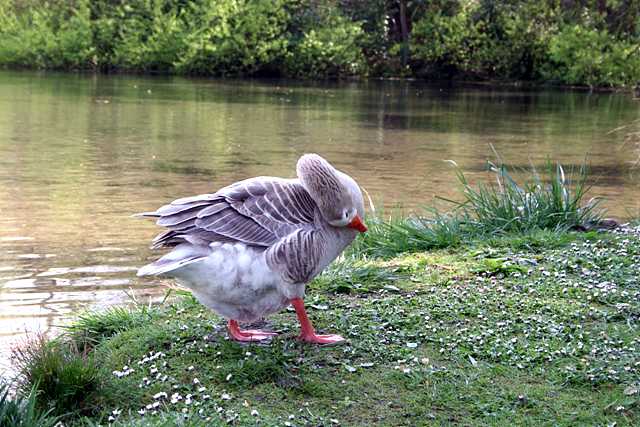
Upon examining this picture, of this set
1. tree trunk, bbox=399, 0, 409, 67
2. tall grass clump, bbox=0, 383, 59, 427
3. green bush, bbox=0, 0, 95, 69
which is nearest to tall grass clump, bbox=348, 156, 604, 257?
tall grass clump, bbox=0, 383, 59, 427

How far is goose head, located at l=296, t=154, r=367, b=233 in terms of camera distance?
4.80 m

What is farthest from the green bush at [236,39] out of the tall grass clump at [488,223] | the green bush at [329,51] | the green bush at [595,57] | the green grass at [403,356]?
the green grass at [403,356]

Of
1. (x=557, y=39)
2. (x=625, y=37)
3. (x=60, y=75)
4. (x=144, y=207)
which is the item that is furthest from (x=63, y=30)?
(x=144, y=207)

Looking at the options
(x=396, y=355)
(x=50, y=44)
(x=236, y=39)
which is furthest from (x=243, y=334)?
(x=50, y=44)

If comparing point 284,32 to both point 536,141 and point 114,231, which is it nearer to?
point 536,141

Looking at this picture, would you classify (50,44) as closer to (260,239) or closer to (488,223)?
(488,223)

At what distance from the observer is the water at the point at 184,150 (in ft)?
28.3

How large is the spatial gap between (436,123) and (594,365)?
708 inches

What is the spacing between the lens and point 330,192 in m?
4.80

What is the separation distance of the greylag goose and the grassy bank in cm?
34

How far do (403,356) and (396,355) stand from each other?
0.13 ft

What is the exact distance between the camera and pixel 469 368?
15.6ft

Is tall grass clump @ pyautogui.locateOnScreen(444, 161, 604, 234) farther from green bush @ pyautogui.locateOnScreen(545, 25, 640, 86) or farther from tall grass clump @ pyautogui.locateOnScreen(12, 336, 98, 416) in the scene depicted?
green bush @ pyautogui.locateOnScreen(545, 25, 640, 86)

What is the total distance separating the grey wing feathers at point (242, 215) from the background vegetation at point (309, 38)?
3275 cm
